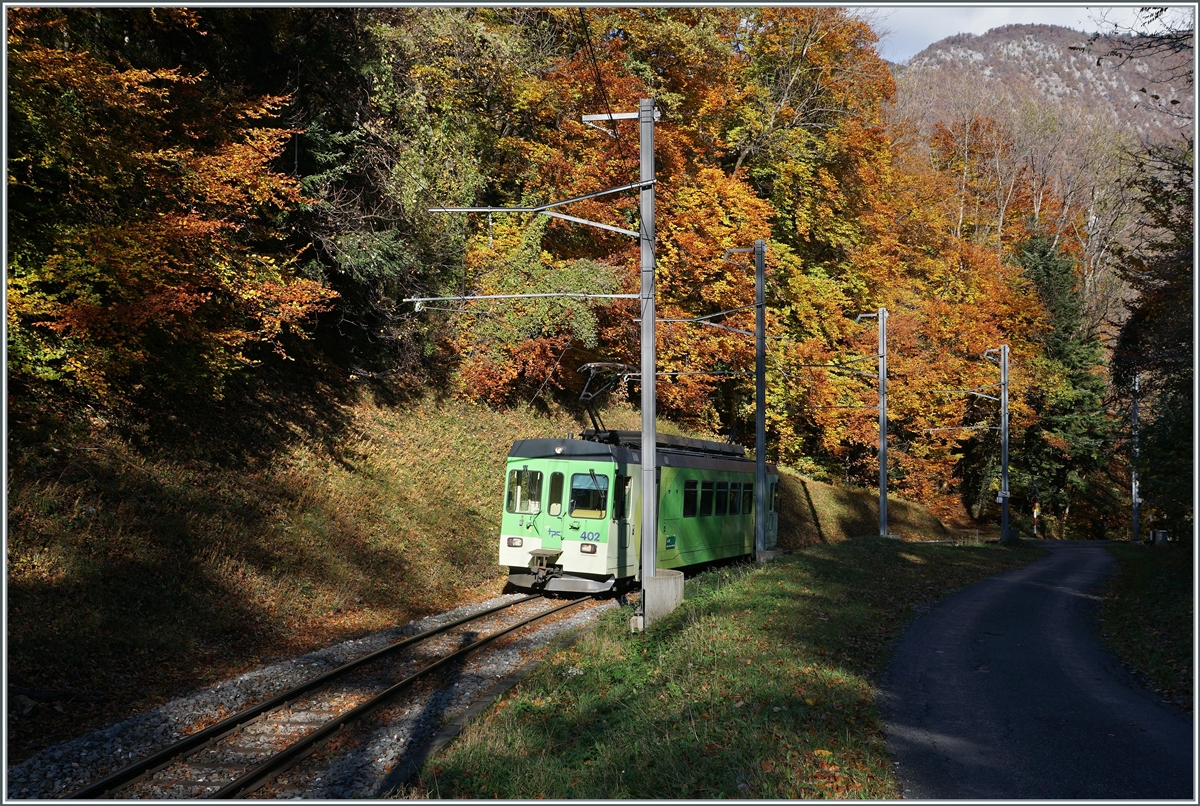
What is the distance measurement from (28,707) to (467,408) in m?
19.3

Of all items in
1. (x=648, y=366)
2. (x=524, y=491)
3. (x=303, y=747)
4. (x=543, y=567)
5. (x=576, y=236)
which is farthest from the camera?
(x=576, y=236)

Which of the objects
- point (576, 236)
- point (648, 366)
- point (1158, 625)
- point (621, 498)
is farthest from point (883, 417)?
point (648, 366)

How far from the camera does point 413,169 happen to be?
75.0ft

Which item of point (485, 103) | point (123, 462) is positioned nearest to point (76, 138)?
point (123, 462)

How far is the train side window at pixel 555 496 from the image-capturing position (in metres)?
16.6

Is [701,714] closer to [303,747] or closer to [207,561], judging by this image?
[303,747]

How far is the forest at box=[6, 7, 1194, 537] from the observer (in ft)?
41.0

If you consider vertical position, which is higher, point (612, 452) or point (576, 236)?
point (576, 236)

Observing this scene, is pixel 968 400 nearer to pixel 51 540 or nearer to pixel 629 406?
pixel 629 406

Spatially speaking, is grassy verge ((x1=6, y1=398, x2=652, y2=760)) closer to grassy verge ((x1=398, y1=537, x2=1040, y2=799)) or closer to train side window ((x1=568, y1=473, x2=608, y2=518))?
train side window ((x1=568, y1=473, x2=608, y2=518))

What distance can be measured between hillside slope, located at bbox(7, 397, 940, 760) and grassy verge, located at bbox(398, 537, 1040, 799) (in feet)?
13.2

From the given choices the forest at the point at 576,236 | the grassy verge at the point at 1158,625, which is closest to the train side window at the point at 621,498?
the forest at the point at 576,236

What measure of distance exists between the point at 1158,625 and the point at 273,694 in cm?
1298

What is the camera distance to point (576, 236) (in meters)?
31.6
